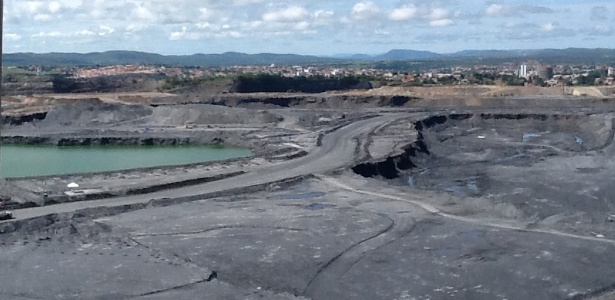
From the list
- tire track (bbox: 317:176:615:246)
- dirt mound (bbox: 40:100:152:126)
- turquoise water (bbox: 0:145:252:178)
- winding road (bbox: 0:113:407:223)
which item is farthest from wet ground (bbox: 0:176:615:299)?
dirt mound (bbox: 40:100:152:126)

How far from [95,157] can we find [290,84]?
157 feet

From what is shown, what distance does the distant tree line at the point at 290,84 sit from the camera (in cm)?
8344

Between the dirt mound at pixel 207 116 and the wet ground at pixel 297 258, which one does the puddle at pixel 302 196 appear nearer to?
the wet ground at pixel 297 258

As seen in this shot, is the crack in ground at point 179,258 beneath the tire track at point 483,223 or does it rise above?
above

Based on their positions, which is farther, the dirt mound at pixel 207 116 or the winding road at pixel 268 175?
the dirt mound at pixel 207 116

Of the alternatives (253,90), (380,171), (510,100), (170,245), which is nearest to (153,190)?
(170,245)

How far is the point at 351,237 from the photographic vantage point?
64.8 ft

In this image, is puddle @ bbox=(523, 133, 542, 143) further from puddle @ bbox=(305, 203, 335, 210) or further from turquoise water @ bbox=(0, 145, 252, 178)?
puddle @ bbox=(305, 203, 335, 210)

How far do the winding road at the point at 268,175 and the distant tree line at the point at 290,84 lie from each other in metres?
38.5

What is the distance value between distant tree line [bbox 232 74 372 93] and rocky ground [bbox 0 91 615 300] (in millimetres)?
45884

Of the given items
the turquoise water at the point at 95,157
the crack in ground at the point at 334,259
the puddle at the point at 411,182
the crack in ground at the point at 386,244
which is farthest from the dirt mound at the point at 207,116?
the crack in ground at the point at 386,244

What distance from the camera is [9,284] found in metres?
15.9

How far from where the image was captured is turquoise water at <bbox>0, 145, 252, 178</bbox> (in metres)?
35.2

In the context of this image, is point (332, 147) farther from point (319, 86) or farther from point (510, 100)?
point (319, 86)
